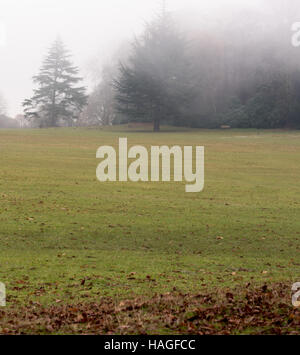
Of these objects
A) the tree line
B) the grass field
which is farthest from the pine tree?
the grass field

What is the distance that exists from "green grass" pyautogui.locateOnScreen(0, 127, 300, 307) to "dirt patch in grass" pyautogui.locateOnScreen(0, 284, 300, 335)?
2.51 ft

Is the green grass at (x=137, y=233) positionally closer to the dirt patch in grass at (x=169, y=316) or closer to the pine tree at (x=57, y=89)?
the dirt patch in grass at (x=169, y=316)

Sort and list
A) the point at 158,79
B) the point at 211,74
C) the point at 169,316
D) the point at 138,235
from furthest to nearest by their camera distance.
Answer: the point at 211,74
the point at 158,79
the point at 138,235
the point at 169,316

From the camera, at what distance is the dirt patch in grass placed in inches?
265

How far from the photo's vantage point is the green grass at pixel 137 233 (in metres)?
9.91

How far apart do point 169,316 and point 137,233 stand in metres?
7.22

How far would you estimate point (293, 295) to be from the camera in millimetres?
8180

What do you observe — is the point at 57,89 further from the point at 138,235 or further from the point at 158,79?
the point at 138,235

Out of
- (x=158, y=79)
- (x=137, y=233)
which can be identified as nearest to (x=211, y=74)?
(x=158, y=79)

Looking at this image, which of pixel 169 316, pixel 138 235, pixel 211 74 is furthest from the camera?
pixel 211 74

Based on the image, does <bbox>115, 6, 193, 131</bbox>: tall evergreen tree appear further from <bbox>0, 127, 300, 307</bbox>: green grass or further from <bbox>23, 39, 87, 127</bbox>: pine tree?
<bbox>0, 127, 300, 307</bbox>: green grass

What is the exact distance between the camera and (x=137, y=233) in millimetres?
14406

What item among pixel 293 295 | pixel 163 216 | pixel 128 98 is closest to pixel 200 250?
pixel 163 216

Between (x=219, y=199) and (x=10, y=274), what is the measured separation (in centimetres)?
1125
